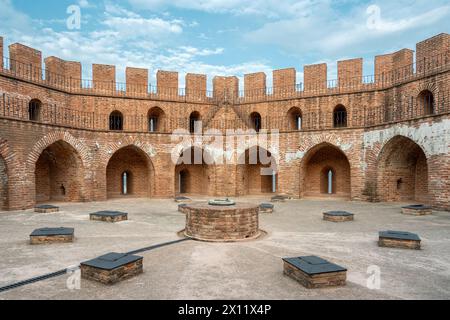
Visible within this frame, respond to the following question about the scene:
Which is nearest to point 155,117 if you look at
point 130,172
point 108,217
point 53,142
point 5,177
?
point 130,172

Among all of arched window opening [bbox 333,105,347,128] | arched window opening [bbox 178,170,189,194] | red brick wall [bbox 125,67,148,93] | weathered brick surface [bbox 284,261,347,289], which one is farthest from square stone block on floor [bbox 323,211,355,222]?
red brick wall [bbox 125,67,148,93]

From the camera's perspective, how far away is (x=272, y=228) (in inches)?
369

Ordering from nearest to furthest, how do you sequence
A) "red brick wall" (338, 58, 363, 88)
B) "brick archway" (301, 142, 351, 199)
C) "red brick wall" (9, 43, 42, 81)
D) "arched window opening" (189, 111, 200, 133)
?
"red brick wall" (9, 43, 42, 81), "red brick wall" (338, 58, 363, 88), "brick archway" (301, 142, 351, 199), "arched window opening" (189, 111, 200, 133)

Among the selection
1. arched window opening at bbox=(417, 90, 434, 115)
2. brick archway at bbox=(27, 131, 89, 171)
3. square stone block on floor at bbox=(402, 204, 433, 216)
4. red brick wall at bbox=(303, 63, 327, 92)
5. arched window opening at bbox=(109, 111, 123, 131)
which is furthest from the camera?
arched window opening at bbox=(109, 111, 123, 131)

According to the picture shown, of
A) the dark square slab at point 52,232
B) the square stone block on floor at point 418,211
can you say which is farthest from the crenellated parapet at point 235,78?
the dark square slab at point 52,232

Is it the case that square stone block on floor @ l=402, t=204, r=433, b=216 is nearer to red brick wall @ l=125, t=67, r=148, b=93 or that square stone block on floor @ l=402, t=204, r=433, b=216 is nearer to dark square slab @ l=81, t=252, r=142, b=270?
dark square slab @ l=81, t=252, r=142, b=270

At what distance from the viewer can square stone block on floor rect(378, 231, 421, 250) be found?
272 inches

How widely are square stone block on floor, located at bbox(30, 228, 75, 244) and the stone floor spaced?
25 centimetres

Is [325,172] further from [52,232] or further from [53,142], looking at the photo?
[52,232]

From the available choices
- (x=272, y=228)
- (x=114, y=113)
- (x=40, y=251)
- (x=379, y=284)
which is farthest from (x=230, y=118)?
(x=379, y=284)

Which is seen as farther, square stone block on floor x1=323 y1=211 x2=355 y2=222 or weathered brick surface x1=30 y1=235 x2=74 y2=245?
square stone block on floor x1=323 y1=211 x2=355 y2=222

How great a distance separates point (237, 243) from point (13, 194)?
411 inches

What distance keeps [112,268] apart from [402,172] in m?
15.6

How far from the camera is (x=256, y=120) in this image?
21984 millimetres
